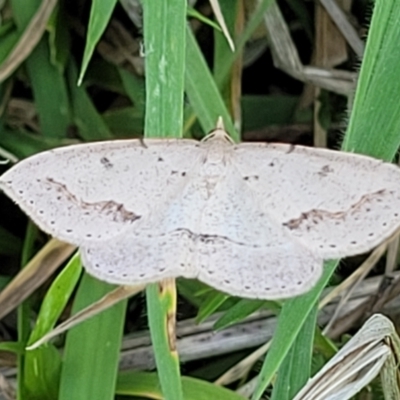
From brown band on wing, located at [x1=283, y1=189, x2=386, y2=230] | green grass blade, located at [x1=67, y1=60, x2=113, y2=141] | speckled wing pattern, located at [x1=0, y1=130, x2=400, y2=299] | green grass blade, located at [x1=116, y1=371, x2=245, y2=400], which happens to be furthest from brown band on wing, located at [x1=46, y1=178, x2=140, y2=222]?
green grass blade, located at [x1=67, y1=60, x2=113, y2=141]

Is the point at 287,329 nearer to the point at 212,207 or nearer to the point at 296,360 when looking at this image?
the point at 296,360

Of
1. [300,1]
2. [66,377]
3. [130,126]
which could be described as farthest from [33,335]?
[300,1]

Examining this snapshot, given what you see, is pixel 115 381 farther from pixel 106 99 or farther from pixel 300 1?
pixel 300 1

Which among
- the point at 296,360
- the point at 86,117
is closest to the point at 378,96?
the point at 296,360

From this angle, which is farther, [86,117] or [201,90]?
[86,117]

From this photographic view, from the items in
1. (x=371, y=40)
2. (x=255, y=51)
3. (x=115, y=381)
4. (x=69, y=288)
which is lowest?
(x=115, y=381)

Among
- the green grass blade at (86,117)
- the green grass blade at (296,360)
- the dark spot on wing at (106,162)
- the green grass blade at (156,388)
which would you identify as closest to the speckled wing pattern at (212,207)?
the dark spot on wing at (106,162)
